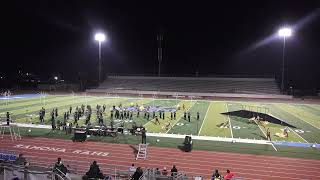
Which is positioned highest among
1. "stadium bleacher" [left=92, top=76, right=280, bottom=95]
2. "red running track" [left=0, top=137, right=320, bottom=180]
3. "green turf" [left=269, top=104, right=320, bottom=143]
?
"stadium bleacher" [left=92, top=76, right=280, bottom=95]

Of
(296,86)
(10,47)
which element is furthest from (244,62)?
(10,47)

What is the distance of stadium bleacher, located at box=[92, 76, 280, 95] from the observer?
6419 cm

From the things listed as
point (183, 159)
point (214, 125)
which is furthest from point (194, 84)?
point (183, 159)

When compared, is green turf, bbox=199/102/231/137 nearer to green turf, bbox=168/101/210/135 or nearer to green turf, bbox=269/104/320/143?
green turf, bbox=168/101/210/135

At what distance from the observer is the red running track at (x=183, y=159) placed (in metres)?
16.0

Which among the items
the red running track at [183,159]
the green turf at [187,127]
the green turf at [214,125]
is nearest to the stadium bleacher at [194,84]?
the green turf at [214,125]

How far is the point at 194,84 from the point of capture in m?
69.2

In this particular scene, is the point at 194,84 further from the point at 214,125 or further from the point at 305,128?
the point at 305,128

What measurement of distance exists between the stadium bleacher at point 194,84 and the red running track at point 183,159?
45.3m

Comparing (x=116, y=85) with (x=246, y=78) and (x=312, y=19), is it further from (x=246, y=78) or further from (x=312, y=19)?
(x=312, y=19)

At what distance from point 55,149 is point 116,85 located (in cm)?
→ 5247

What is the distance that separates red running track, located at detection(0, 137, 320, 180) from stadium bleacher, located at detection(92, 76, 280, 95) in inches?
1784

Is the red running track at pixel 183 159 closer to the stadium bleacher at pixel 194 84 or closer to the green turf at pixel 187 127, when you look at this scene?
the green turf at pixel 187 127

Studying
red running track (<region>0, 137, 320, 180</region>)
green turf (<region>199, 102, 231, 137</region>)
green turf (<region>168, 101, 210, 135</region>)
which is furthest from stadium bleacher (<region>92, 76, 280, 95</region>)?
A: red running track (<region>0, 137, 320, 180</region>)
